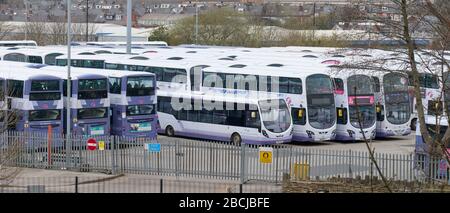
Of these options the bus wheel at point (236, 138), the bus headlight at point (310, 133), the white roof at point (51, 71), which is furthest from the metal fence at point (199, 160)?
the bus headlight at point (310, 133)

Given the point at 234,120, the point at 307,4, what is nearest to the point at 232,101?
the point at 234,120

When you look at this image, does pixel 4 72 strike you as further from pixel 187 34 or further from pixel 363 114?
pixel 187 34

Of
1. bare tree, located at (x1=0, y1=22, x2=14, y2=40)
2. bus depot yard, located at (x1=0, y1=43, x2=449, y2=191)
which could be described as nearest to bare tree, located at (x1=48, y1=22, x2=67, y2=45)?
bare tree, located at (x1=0, y1=22, x2=14, y2=40)

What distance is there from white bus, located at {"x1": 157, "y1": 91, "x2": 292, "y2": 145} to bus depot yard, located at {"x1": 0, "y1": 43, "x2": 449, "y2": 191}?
0.05m

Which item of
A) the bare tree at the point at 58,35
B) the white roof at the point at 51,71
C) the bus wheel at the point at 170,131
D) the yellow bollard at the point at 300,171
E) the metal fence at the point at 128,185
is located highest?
the bare tree at the point at 58,35

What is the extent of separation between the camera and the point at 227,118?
4134cm

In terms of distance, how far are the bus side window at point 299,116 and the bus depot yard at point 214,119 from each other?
4cm

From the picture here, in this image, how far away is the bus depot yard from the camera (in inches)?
1208

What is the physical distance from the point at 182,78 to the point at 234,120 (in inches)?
198

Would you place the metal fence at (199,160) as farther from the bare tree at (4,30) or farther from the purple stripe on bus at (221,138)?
the bare tree at (4,30)

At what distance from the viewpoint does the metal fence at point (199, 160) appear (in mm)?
29203

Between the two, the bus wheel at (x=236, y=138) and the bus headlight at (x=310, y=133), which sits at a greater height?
the bus headlight at (x=310, y=133)

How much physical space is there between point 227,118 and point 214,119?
744 millimetres
